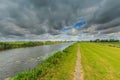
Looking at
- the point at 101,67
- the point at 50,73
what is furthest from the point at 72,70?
the point at 101,67

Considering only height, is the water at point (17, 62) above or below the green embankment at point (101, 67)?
below

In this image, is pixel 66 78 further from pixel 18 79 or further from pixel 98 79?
pixel 18 79

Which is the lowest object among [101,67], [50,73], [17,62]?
[17,62]

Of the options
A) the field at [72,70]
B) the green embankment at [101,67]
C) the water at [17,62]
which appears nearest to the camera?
the green embankment at [101,67]

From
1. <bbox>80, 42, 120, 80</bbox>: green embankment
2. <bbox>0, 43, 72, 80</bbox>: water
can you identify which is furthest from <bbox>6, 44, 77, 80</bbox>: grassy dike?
<bbox>0, 43, 72, 80</bbox>: water

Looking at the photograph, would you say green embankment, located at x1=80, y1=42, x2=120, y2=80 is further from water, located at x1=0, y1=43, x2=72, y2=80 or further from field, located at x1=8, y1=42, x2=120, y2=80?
water, located at x1=0, y1=43, x2=72, y2=80

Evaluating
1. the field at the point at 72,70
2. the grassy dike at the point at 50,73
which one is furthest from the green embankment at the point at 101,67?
the grassy dike at the point at 50,73

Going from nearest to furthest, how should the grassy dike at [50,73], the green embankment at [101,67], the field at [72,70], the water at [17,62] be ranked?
the green embankment at [101,67]
the field at [72,70]
the grassy dike at [50,73]
the water at [17,62]

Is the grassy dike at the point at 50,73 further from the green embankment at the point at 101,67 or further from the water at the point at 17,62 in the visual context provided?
the water at the point at 17,62

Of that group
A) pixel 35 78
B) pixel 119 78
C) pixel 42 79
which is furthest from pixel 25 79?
pixel 119 78

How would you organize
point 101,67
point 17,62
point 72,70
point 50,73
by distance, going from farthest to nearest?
point 17,62, point 101,67, point 72,70, point 50,73

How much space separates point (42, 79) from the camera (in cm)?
1173

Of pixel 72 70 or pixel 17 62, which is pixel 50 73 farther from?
pixel 17 62

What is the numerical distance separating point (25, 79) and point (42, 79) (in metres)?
1.87
